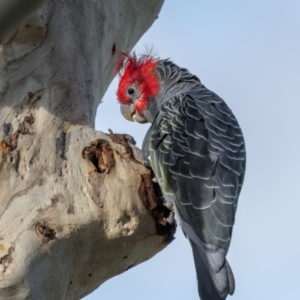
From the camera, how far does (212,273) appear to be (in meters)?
3.93

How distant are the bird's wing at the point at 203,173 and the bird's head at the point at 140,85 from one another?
2.53 feet

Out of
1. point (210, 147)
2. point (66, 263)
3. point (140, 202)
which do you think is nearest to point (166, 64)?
point (210, 147)

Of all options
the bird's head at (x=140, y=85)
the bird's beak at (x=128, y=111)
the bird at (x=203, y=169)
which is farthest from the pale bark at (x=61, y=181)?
the bird's beak at (x=128, y=111)

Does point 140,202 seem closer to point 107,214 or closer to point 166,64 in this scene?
point 107,214

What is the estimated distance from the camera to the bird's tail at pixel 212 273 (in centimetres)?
383

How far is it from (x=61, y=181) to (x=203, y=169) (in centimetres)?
105

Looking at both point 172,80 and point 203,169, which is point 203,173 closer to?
point 203,169

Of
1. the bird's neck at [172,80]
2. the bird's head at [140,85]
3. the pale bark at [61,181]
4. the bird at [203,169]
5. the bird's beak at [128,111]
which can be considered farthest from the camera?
the bird's beak at [128,111]

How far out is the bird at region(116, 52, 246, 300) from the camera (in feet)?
13.3

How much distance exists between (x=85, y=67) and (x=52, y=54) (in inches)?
12.7

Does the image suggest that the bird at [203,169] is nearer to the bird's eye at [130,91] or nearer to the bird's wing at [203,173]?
the bird's wing at [203,173]

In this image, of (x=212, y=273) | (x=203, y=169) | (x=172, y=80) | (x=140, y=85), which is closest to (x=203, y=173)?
(x=203, y=169)

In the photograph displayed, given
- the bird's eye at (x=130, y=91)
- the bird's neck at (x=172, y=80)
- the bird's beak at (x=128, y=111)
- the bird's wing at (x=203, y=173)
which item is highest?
the bird's neck at (x=172, y=80)

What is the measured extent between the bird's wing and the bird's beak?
3.07 feet
